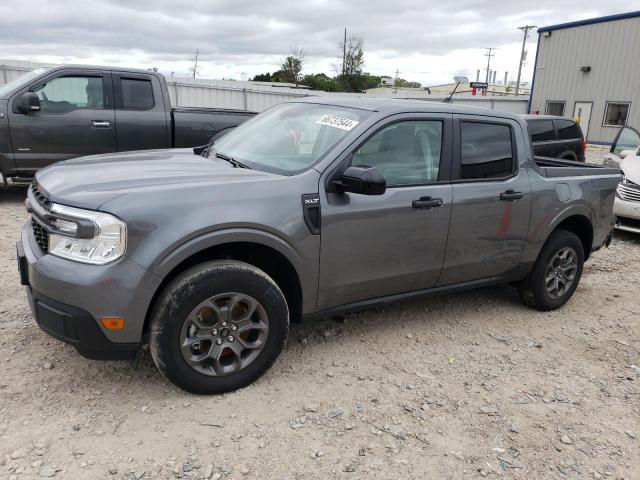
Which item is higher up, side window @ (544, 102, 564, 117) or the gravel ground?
side window @ (544, 102, 564, 117)

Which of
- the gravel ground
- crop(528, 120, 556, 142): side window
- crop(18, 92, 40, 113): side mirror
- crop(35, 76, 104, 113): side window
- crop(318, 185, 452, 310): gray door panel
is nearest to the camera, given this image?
the gravel ground

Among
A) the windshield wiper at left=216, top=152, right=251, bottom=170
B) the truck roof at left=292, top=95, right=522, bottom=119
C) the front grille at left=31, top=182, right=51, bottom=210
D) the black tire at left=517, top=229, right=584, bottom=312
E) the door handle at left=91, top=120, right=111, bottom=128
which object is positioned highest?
the truck roof at left=292, top=95, right=522, bottom=119

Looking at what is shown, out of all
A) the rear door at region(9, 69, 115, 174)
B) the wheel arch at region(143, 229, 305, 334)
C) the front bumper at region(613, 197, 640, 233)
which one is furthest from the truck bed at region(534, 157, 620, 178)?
the rear door at region(9, 69, 115, 174)

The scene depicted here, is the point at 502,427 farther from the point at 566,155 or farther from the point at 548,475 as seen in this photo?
the point at 566,155

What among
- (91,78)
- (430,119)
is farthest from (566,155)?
(91,78)

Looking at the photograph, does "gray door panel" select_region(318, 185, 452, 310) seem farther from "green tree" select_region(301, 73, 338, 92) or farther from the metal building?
"green tree" select_region(301, 73, 338, 92)

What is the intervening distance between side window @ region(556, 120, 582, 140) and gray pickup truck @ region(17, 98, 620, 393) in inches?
251

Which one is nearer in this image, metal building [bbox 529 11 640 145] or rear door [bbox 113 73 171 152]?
rear door [bbox 113 73 171 152]

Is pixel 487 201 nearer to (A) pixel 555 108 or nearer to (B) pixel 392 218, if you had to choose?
(B) pixel 392 218

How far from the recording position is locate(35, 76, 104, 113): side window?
23.9ft

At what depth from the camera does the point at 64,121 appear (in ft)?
23.8

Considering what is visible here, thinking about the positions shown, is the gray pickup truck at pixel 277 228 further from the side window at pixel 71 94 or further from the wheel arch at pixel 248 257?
the side window at pixel 71 94

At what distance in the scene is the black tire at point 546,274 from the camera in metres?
4.54

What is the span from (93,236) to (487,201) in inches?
108
